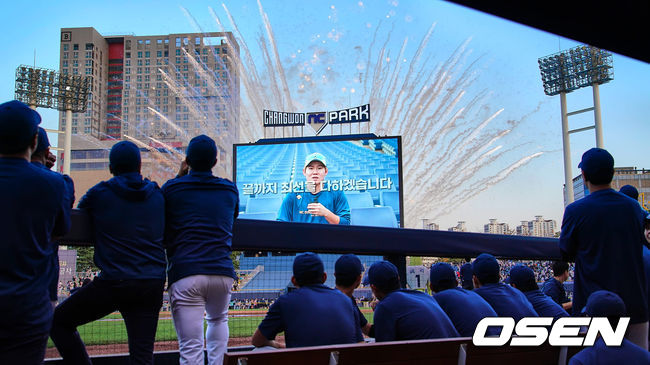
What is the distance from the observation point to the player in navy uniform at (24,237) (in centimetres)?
216

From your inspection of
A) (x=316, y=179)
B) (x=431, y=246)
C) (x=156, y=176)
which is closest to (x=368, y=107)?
(x=316, y=179)

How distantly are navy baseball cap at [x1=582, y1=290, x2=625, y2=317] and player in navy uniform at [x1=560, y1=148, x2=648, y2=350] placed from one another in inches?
10.2

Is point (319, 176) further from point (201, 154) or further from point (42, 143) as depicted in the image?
point (42, 143)

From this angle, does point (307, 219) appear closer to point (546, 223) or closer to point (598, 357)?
point (598, 357)

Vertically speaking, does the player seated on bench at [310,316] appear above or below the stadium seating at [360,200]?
below

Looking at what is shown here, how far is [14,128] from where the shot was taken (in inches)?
92.1

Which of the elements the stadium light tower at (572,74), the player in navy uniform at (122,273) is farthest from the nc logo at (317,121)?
the player in navy uniform at (122,273)

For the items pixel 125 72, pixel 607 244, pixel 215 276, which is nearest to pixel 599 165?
pixel 607 244

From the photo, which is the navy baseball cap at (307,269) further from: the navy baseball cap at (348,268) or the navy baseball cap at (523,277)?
the navy baseball cap at (523,277)

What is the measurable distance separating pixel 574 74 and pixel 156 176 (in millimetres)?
37852

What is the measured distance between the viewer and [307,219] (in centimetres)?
1961

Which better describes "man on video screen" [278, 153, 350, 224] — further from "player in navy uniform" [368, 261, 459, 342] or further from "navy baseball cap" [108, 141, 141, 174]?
"navy baseball cap" [108, 141, 141, 174]

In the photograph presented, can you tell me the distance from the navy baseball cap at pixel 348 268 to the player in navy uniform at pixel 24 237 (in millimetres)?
2036

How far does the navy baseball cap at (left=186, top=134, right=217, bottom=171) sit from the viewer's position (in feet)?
11.5
